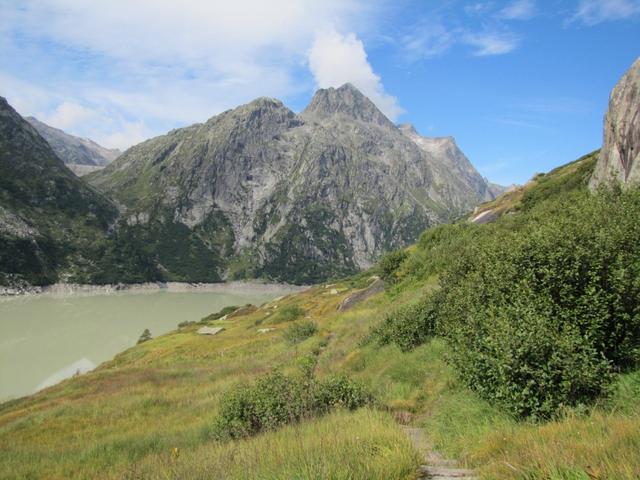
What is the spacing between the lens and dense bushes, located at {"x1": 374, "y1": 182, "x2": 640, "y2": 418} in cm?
880

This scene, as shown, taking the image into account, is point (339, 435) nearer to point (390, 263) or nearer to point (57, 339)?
point (390, 263)

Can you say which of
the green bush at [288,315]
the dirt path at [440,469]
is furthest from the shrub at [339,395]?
the green bush at [288,315]

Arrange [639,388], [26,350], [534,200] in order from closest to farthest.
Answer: [639,388] < [534,200] < [26,350]

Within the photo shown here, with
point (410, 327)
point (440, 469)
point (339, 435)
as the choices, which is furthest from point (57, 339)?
point (440, 469)

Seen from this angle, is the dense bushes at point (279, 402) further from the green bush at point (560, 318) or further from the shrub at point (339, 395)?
the green bush at point (560, 318)

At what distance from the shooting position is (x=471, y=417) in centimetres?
1006

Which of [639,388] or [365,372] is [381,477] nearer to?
[639,388]

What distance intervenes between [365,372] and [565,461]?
15.9 meters

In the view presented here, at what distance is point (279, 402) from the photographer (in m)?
12.7

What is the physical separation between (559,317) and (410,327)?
9829 millimetres

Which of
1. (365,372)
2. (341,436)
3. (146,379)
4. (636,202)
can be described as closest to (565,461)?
(341,436)

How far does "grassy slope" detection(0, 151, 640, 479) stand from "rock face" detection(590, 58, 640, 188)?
86.2 ft

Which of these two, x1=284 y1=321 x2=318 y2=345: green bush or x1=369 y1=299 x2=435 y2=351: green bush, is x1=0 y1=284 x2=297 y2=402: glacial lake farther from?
x1=369 y1=299 x2=435 y2=351: green bush

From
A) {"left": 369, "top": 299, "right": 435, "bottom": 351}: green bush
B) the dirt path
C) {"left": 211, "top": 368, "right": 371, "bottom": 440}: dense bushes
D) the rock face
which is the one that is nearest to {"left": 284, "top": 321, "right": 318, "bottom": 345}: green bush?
{"left": 369, "top": 299, "right": 435, "bottom": 351}: green bush
